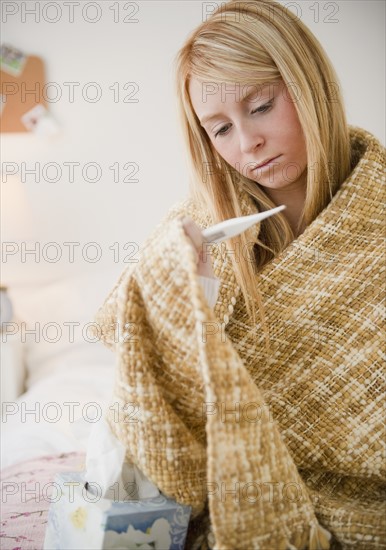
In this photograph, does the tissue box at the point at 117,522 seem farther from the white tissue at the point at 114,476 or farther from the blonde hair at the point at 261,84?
the blonde hair at the point at 261,84

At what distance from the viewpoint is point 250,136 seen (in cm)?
106

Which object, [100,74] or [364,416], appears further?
[100,74]

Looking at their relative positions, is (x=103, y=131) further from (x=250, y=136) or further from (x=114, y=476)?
(x=114, y=476)

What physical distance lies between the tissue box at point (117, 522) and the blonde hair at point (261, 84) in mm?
340

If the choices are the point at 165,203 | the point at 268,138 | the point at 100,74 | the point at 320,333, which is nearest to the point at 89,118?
the point at 100,74

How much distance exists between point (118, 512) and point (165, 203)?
1.73m

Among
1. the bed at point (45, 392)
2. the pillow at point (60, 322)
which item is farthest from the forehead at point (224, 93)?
the pillow at point (60, 322)

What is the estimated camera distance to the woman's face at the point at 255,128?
3.46ft

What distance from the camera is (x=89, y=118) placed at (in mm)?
2436

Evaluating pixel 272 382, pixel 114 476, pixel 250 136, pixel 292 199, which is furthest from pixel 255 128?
pixel 114 476

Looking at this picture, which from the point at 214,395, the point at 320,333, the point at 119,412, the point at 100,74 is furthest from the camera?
the point at 100,74

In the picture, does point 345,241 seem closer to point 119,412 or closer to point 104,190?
point 119,412

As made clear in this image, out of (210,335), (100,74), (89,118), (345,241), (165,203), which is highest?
(100,74)

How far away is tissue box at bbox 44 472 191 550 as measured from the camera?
0.79m
